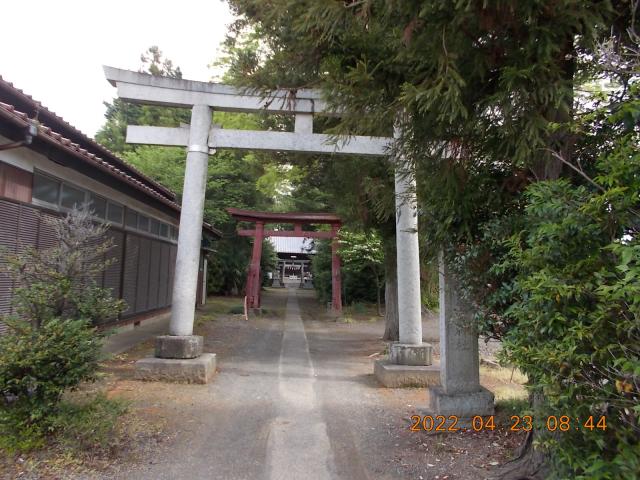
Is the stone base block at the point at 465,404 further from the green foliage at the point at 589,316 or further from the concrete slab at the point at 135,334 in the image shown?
the concrete slab at the point at 135,334

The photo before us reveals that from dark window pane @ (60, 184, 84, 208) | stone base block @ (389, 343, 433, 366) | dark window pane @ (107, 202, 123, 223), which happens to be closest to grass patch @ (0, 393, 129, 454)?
dark window pane @ (60, 184, 84, 208)

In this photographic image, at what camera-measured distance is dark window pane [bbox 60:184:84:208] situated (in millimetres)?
7318

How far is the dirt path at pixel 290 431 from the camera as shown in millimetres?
3912

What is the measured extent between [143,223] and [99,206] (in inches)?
109

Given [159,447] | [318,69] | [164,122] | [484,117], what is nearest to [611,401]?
[484,117]

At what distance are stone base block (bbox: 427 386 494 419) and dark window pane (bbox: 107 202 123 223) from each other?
7501mm

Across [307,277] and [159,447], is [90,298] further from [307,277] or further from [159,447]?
[307,277]

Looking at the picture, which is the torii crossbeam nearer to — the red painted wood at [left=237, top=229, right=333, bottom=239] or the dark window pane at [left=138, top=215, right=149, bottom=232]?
the dark window pane at [left=138, top=215, right=149, bottom=232]

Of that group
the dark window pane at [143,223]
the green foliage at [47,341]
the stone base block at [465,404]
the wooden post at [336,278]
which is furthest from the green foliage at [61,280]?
the wooden post at [336,278]

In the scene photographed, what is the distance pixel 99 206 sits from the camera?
8742 millimetres

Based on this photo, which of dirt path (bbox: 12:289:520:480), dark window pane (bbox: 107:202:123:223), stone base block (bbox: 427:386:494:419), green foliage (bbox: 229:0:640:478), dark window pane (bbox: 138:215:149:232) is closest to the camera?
green foliage (bbox: 229:0:640:478)

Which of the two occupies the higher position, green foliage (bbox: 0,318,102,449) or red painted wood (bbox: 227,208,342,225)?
red painted wood (bbox: 227,208,342,225)

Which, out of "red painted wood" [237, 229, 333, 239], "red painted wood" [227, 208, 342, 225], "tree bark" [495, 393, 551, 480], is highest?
"red painted wood" [227, 208, 342, 225]

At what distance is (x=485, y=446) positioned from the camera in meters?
4.50
